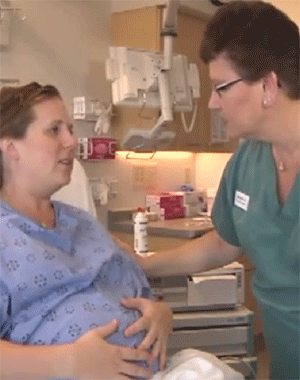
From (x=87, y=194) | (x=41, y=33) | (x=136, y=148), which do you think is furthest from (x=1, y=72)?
(x=87, y=194)

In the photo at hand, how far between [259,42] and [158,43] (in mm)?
2245

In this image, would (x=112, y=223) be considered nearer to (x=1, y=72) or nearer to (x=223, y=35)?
(x=1, y=72)

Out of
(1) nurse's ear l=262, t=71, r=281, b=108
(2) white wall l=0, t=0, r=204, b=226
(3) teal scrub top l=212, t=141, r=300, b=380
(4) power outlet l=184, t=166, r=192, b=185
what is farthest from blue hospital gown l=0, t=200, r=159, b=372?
(4) power outlet l=184, t=166, r=192, b=185

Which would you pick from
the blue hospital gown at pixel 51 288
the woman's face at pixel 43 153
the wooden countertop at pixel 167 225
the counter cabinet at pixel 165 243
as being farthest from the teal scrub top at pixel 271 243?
the wooden countertop at pixel 167 225

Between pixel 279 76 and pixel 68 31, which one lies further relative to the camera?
pixel 68 31

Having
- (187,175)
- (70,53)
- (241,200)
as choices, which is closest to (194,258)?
(241,200)

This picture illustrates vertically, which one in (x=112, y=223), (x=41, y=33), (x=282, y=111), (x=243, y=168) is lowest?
(x=112, y=223)

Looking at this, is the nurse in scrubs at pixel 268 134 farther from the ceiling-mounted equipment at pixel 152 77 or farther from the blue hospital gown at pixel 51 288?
the ceiling-mounted equipment at pixel 152 77

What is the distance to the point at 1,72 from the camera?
119 inches

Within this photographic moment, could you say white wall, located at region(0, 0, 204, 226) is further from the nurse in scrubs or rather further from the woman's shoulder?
the nurse in scrubs

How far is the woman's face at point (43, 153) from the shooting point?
1585 millimetres

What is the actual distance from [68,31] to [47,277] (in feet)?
7.58

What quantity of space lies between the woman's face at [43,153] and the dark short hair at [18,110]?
1 centimetres

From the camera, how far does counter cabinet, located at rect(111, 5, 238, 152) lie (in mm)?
3502
